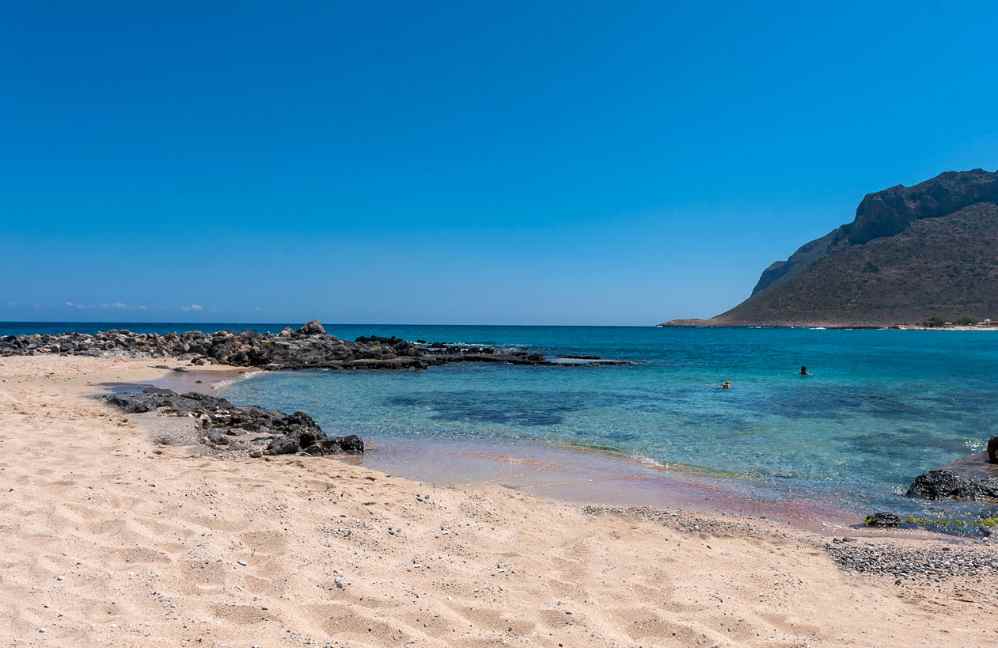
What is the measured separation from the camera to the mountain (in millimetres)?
112125

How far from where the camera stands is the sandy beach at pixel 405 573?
4.05 m

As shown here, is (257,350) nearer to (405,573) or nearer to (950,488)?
(405,573)

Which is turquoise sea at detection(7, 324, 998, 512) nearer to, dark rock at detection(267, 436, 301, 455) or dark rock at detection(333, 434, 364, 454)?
dark rock at detection(333, 434, 364, 454)

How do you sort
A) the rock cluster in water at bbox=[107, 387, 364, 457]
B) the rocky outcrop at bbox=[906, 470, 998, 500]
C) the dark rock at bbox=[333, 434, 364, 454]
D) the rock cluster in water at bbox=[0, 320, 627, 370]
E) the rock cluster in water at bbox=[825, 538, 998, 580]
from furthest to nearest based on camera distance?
the rock cluster in water at bbox=[0, 320, 627, 370] < the dark rock at bbox=[333, 434, 364, 454] < the rock cluster in water at bbox=[107, 387, 364, 457] < the rocky outcrop at bbox=[906, 470, 998, 500] < the rock cluster in water at bbox=[825, 538, 998, 580]

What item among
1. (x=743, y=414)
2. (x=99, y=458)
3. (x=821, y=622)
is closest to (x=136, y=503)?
(x=99, y=458)

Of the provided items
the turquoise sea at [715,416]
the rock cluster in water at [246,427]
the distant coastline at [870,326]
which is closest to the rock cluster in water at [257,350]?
the turquoise sea at [715,416]

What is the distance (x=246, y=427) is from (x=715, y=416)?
44.2 ft

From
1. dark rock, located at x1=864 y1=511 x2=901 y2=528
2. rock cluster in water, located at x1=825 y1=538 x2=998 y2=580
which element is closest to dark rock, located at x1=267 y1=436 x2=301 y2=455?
rock cluster in water, located at x1=825 y1=538 x2=998 y2=580

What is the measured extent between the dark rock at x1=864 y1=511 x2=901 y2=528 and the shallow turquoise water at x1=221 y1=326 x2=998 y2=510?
1065 mm

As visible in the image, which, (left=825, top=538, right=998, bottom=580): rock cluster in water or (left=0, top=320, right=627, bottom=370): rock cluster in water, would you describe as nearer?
(left=825, top=538, right=998, bottom=580): rock cluster in water

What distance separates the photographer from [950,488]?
9406 millimetres

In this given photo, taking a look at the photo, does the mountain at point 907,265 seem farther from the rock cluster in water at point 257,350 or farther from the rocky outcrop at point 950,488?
the rocky outcrop at point 950,488

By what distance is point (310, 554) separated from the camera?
5332 millimetres

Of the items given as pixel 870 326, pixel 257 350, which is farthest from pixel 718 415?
pixel 870 326
